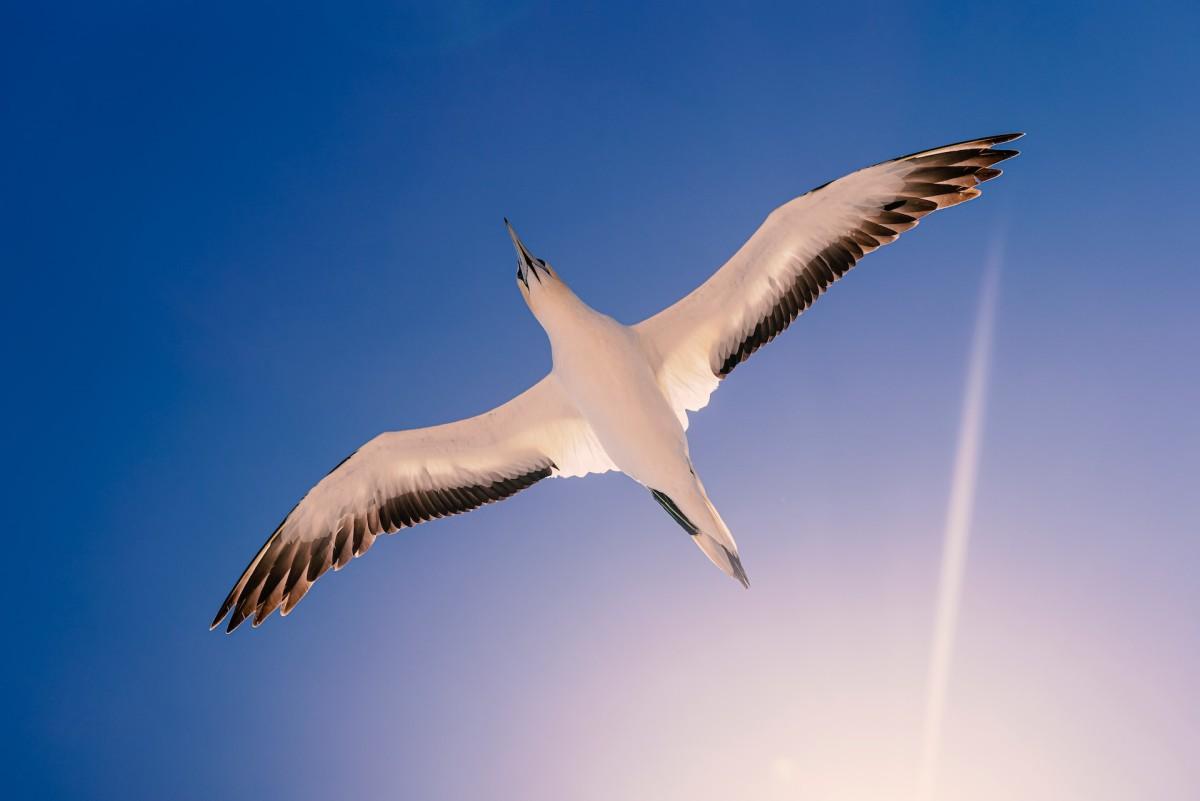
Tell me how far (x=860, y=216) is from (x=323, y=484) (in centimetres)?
773

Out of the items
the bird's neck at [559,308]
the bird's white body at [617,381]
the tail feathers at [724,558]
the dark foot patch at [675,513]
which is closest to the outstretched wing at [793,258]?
the bird's white body at [617,381]

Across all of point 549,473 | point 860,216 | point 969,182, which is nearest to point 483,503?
point 549,473

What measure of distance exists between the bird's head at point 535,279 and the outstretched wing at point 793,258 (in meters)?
1.22

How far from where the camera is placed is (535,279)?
1145 centimetres

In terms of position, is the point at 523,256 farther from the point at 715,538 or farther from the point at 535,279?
the point at 715,538

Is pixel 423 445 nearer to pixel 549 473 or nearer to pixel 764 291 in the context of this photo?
pixel 549 473

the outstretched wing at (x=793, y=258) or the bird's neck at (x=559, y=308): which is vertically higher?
the bird's neck at (x=559, y=308)

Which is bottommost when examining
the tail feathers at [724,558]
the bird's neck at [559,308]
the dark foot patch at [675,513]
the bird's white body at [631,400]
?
the tail feathers at [724,558]

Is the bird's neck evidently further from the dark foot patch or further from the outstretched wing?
the dark foot patch

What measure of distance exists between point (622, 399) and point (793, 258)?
272cm

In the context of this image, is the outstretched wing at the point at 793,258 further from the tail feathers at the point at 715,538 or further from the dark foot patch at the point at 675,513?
the tail feathers at the point at 715,538

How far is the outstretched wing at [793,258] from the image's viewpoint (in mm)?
10719

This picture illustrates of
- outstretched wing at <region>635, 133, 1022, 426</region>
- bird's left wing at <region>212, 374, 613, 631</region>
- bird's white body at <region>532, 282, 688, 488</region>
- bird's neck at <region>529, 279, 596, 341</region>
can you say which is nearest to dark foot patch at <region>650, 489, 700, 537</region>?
bird's white body at <region>532, 282, 688, 488</region>

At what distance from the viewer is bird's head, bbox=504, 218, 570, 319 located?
11398mm
